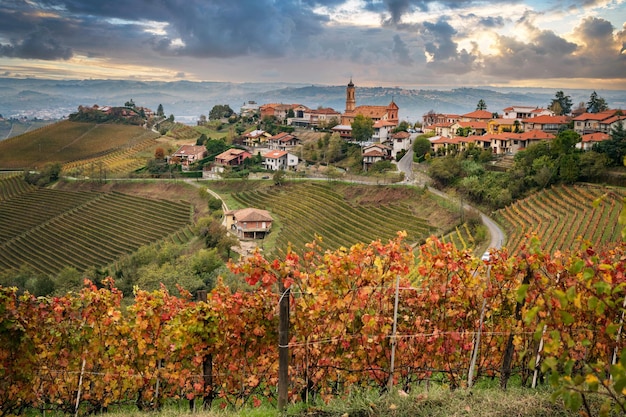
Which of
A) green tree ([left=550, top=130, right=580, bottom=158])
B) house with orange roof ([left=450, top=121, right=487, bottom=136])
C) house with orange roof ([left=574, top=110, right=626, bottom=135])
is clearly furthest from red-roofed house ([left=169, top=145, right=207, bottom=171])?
house with orange roof ([left=574, top=110, right=626, bottom=135])

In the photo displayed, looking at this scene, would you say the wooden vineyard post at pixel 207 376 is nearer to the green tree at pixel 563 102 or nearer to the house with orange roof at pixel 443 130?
the house with orange roof at pixel 443 130

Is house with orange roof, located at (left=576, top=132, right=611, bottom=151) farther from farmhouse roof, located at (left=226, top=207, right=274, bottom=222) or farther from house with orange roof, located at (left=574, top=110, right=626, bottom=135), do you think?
farmhouse roof, located at (left=226, top=207, right=274, bottom=222)

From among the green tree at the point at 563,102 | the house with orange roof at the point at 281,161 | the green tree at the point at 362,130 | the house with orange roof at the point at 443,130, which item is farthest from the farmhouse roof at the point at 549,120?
the house with orange roof at the point at 281,161

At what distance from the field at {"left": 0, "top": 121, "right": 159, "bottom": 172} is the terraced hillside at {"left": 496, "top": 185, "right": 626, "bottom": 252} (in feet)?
175

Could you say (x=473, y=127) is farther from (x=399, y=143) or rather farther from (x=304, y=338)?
(x=304, y=338)

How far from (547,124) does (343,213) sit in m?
26.0

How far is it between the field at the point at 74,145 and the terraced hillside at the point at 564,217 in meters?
53.2

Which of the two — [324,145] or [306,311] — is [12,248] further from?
[306,311]

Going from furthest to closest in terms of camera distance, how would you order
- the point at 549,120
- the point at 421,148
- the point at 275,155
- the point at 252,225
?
the point at 275,155, the point at 549,120, the point at 421,148, the point at 252,225

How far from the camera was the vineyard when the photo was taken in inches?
235

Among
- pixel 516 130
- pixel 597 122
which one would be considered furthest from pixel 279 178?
pixel 597 122

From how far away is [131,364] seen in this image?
6.52m

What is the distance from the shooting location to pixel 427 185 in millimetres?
39656

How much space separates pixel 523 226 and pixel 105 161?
211 ft
